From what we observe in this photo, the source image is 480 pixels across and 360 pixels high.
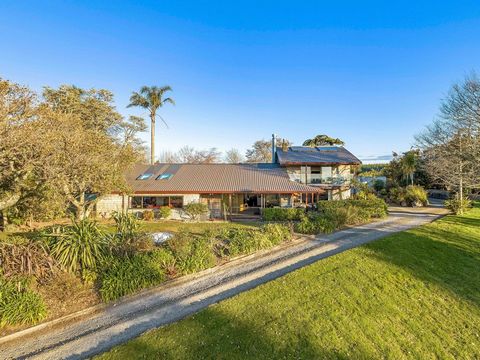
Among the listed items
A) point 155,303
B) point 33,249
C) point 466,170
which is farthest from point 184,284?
point 466,170

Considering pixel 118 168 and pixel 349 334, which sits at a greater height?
pixel 118 168

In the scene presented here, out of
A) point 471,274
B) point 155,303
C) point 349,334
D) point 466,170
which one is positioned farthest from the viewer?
point 466,170

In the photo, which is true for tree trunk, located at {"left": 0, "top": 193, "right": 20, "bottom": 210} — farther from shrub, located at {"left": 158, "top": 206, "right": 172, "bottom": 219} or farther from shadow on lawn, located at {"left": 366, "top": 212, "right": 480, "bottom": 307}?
shadow on lawn, located at {"left": 366, "top": 212, "right": 480, "bottom": 307}

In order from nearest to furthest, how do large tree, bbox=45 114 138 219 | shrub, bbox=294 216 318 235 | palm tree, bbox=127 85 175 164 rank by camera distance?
large tree, bbox=45 114 138 219 < shrub, bbox=294 216 318 235 < palm tree, bbox=127 85 175 164

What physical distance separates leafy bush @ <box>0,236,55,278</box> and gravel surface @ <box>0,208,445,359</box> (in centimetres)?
213

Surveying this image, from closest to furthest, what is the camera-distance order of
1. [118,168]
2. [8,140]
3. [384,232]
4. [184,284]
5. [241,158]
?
1. [8,140]
2. [184,284]
3. [384,232]
4. [118,168]
5. [241,158]

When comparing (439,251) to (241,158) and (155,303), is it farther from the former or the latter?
(241,158)

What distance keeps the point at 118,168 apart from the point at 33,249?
8.64 metres

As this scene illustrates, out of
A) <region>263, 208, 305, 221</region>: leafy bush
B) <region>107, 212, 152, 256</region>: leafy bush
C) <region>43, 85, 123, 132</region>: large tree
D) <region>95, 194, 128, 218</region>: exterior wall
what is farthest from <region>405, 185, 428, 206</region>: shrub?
<region>43, 85, 123, 132</region>: large tree

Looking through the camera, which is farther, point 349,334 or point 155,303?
point 155,303

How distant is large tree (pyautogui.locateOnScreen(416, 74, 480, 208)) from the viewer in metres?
17.6

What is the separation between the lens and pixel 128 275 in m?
8.79

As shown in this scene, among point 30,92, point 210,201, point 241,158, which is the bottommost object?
point 210,201

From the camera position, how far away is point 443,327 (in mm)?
→ 6758
